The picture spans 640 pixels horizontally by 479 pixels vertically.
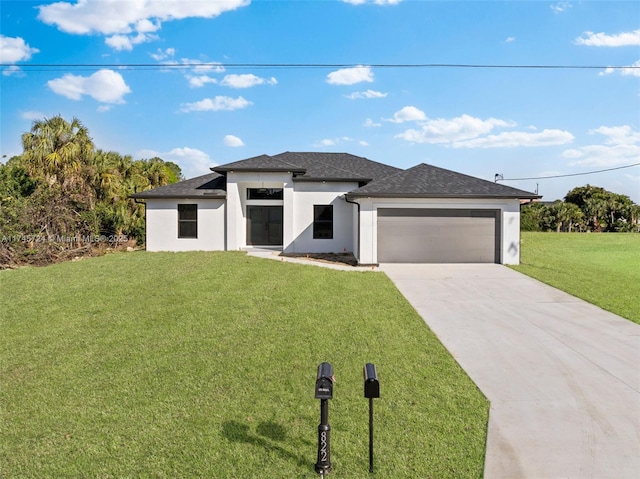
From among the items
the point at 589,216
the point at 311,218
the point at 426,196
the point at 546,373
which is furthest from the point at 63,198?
the point at 589,216

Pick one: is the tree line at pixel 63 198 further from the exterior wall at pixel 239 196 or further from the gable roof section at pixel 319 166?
the gable roof section at pixel 319 166

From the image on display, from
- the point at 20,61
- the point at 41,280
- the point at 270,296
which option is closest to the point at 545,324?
the point at 270,296

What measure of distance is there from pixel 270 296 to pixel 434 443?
5.52 metres

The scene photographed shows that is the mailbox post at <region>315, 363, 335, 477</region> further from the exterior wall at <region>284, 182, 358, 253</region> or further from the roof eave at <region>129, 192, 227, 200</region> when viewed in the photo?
the roof eave at <region>129, 192, 227, 200</region>

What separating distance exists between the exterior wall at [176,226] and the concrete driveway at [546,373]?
372 inches

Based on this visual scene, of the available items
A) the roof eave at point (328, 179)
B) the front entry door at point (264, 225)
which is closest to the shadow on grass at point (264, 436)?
the roof eave at point (328, 179)

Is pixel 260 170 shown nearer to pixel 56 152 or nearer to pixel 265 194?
pixel 265 194

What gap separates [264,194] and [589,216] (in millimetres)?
33714

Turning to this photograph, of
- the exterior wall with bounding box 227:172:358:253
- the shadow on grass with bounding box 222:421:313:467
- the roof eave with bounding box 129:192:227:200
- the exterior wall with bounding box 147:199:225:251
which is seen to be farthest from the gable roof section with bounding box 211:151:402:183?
the shadow on grass with bounding box 222:421:313:467

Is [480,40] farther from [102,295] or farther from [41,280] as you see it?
[41,280]

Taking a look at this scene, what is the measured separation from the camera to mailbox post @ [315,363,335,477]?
9.34ft

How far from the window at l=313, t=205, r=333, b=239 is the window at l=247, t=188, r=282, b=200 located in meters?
2.17

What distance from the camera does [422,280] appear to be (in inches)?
423

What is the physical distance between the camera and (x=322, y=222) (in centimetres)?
1600
